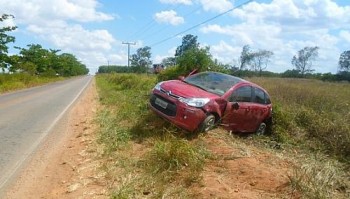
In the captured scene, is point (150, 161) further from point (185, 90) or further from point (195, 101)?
point (185, 90)

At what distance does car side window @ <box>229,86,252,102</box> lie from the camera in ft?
34.3

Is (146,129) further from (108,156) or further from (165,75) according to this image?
(165,75)

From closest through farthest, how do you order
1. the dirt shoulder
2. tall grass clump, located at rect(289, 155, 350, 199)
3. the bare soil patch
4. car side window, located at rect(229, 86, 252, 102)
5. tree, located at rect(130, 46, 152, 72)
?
tall grass clump, located at rect(289, 155, 350, 199) → the bare soil patch → the dirt shoulder → car side window, located at rect(229, 86, 252, 102) → tree, located at rect(130, 46, 152, 72)

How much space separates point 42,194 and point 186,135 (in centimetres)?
419

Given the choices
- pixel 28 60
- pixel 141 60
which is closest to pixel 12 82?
pixel 28 60

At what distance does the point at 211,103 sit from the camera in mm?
9523

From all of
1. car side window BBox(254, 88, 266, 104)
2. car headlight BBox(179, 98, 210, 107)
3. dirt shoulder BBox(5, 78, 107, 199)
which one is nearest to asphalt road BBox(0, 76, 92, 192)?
dirt shoulder BBox(5, 78, 107, 199)

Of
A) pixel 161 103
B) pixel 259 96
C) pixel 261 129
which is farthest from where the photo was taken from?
pixel 261 129

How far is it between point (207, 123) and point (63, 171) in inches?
141

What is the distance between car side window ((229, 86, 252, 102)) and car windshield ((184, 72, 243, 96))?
0.76ft

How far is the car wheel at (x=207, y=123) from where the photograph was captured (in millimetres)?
9352

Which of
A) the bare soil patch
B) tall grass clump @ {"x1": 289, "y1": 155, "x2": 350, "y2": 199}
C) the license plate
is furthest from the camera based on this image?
the license plate

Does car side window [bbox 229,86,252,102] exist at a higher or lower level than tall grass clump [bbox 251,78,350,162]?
higher

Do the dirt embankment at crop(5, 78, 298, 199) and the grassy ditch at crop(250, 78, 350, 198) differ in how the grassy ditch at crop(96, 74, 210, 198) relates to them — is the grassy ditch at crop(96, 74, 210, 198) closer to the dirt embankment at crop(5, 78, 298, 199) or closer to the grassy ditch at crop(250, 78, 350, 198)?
the dirt embankment at crop(5, 78, 298, 199)
